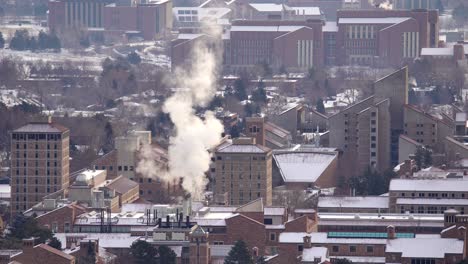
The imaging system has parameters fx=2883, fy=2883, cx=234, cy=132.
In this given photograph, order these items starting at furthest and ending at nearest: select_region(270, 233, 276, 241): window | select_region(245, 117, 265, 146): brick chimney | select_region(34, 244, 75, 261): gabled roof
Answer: select_region(245, 117, 265, 146): brick chimney < select_region(270, 233, 276, 241): window < select_region(34, 244, 75, 261): gabled roof

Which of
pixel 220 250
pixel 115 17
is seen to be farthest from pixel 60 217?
pixel 115 17

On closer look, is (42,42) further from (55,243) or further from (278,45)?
(55,243)

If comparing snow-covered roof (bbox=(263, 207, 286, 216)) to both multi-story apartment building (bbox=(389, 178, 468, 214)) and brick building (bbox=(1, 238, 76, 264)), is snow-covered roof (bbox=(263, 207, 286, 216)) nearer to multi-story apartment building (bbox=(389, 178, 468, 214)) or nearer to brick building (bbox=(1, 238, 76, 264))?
multi-story apartment building (bbox=(389, 178, 468, 214))

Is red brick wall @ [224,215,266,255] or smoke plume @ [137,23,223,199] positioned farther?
smoke plume @ [137,23,223,199]

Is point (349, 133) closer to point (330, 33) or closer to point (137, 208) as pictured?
point (137, 208)

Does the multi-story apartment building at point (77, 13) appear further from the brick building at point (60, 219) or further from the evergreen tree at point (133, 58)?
the brick building at point (60, 219)

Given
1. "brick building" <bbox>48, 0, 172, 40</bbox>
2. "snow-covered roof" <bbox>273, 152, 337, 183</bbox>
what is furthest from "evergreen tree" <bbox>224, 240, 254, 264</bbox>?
"brick building" <bbox>48, 0, 172, 40</bbox>
